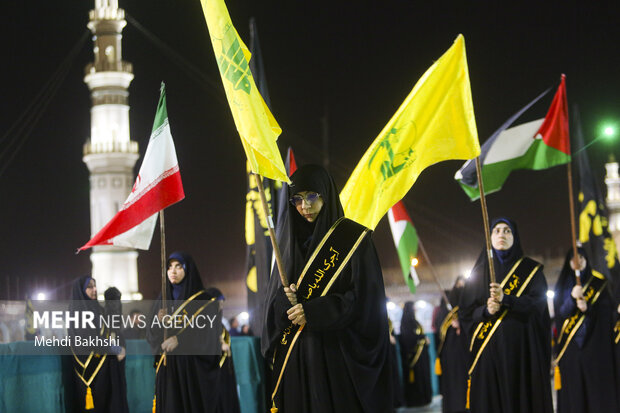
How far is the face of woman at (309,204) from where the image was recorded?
14.9ft

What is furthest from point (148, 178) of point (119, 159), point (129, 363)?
point (119, 159)

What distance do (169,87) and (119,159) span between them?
13.0 feet

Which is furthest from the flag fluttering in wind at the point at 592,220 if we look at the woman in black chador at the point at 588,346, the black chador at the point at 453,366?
the black chador at the point at 453,366

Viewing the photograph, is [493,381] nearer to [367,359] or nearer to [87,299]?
[367,359]

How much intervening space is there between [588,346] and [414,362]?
5.49m

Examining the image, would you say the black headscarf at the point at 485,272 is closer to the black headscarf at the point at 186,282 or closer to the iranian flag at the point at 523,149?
the iranian flag at the point at 523,149

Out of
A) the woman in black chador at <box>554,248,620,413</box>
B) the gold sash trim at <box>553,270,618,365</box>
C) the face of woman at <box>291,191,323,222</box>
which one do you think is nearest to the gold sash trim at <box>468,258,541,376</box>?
the woman in black chador at <box>554,248,620,413</box>

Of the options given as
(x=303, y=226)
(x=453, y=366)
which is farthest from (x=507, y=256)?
(x=453, y=366)

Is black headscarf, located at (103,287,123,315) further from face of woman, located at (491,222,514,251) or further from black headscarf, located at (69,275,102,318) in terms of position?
face of woman, located at (491,222,514,251)

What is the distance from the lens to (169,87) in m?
38.2

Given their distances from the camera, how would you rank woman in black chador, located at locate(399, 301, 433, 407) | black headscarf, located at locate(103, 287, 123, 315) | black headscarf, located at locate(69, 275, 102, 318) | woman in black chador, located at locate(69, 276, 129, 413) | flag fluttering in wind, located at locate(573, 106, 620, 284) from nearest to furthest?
woman in black chador, located at locate(69, 276, 129, 413), black headscarf, located at locate(69, 275, 102, 318), black headscarf, located at locate(103, 287, 123, 315), flag fluttering in wind, located at locate(573, 106, 620, 284), woman in black chador, located at locate(399, 301, 433, 407)

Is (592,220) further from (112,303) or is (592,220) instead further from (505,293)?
(112,303)

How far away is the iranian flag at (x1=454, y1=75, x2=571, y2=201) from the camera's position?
7.10 metres

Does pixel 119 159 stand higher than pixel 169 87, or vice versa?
pixel 169 87
